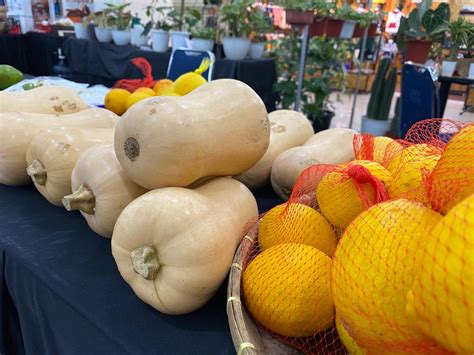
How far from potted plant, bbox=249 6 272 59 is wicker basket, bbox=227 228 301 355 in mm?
2836

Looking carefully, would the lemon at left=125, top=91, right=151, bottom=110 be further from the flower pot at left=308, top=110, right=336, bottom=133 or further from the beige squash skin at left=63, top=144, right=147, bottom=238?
the flower pot at left=308, top=110, right=336, bottom=133

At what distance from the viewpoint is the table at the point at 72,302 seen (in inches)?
22.6

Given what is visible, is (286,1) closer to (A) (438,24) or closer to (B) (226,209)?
(A) (438,24)

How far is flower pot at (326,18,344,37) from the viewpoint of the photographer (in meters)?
3.36

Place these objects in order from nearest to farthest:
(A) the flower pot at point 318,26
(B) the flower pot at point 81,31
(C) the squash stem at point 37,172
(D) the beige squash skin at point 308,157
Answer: (C) the squash stem at point 37,172 → (D) the beige squash skin at point 308,157 → (A) the flower pot at point 318,26 → (B) the flower pot at point 81,31

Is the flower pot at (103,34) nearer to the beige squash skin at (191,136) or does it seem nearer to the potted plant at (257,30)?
the potted plant at (257,30)

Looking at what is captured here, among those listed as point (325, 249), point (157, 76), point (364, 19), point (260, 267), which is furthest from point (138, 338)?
point (364, 19)

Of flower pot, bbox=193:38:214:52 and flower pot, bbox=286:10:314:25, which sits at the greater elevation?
flower pot, bbox=286:10:314:25

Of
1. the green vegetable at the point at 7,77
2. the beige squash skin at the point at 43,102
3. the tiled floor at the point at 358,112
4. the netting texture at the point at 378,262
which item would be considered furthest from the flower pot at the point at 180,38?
the netting texture at the point at 378,262

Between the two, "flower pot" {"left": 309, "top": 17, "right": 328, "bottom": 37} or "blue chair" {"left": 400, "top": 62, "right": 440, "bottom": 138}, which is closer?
"blue chair" {"left": 400, "top": 62, "right": 440, "bottom": 138}

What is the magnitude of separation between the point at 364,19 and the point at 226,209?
3.63 m

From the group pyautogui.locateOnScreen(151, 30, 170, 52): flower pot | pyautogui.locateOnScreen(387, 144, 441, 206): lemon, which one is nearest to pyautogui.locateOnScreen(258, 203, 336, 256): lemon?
pyautogui.locateOnScreen(387, 144, 441, 206): lemon

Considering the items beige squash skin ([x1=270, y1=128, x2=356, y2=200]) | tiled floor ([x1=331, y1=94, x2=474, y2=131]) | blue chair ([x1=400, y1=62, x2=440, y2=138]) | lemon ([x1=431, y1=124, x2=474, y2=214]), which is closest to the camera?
lemon ([x1=431, y1=124, x2=474, y2=214])

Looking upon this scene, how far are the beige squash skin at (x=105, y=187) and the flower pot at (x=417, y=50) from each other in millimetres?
3169
